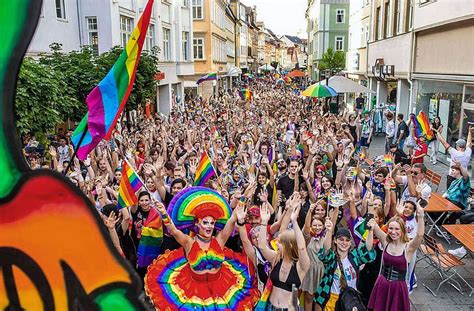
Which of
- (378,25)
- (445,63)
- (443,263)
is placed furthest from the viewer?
(378,25)

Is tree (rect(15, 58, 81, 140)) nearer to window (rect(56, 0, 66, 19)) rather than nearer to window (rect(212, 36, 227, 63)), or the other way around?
window (rect(56, 0, 66, 19))

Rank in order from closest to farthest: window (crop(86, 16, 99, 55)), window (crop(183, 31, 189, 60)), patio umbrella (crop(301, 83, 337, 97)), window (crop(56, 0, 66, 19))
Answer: window (crop(56, 0, 66, 19)) → patio umbrella (crop(301, 83, 337, 97)) → window (crop(86, 16, 99, 55)) → window (crop(183, 31, 189, 60))

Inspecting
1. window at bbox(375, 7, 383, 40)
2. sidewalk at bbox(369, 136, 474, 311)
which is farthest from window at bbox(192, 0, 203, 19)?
sidewalk at bbox(369, 136, 474, 311)

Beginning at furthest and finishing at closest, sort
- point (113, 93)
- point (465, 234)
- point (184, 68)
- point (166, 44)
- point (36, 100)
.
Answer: point (184, 68)
point (166, 44)
point (36, 100)
point (465, 234)
point (113, 93)

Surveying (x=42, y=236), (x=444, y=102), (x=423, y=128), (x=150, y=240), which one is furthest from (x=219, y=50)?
(x=42, y=236)

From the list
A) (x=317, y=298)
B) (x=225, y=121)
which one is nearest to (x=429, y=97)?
(x=225, y=121)

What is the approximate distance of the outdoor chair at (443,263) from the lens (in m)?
6.70

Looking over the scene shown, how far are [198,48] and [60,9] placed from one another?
67.2ft

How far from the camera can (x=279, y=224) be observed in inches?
215

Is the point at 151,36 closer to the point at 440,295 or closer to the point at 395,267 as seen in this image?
the point at 440,295

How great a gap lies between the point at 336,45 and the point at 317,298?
52.8 meters

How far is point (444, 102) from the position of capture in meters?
17.1

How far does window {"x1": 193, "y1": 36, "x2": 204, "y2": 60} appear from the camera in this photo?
3666 cm

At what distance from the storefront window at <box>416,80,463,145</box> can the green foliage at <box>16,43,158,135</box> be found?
34.0ft
